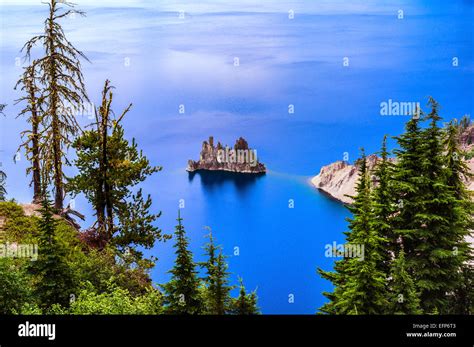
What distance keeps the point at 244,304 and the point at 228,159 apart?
718 centimetres

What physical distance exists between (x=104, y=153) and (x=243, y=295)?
25.0ft

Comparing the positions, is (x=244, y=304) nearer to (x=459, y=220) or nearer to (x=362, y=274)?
(x=362, y=274)

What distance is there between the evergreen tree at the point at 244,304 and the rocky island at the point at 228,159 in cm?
641

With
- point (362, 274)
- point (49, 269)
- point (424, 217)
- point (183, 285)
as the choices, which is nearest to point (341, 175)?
point (424, 217)

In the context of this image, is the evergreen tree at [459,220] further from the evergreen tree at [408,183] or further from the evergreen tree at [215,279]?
the evergreen tree at [215,279]

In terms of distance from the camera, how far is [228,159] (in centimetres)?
2005

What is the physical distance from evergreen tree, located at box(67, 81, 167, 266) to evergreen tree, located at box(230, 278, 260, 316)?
19.9ft

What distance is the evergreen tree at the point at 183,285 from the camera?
13641 millimetres

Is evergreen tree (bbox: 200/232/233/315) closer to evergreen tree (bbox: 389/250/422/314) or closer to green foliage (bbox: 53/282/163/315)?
green foliage (bbox: 53/282/163/315)

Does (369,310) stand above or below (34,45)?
below
